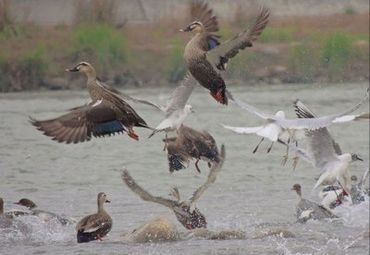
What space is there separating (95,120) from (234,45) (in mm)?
1732

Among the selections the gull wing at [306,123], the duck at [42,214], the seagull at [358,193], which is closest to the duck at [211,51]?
the gull wing at [306,123]

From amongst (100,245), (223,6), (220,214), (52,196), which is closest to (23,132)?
(52,196)

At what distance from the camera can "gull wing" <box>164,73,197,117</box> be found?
1491 cm

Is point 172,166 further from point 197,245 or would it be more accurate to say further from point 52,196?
point 52,196

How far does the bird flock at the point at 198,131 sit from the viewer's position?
517 inches

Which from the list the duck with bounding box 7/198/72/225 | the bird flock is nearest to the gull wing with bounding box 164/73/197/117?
the bird flock

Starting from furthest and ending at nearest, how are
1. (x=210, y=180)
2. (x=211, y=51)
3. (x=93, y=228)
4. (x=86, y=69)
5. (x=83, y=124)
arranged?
(x=210, y=180), (x=93, y=228), (x=211, y=51), (x=86, y=69), (x=83, y=124)

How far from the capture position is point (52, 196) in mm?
18531

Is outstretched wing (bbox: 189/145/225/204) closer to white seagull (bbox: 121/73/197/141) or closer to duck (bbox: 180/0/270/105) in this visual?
white seagull (bbox: 121/73/197/141)

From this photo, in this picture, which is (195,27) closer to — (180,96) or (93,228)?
(180,96)

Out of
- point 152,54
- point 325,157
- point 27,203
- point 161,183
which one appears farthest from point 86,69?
point 152,54

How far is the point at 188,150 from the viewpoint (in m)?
15.7

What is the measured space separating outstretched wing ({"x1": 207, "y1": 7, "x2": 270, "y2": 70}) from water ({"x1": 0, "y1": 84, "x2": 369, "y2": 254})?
1.89 metres

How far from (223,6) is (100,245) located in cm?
2623
